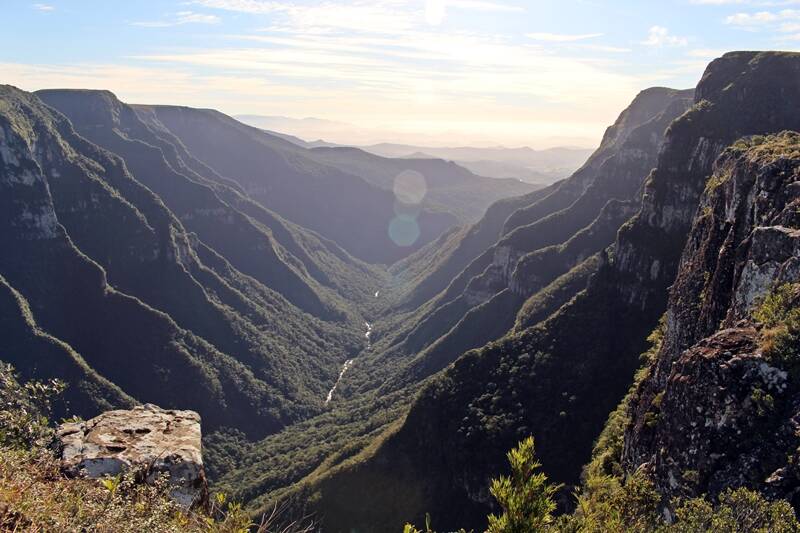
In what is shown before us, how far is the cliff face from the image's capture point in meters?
19.8

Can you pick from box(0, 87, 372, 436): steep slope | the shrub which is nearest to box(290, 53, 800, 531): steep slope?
the shrub

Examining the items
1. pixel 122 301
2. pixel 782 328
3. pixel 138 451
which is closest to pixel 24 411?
pixel 138 451

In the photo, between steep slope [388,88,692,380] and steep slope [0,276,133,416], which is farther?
steep slope [388,88,692,380]

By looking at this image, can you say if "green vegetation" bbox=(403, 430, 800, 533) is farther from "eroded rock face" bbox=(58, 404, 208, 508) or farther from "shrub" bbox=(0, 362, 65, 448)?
"shrub" bbox=(0, 362, 65, 448)

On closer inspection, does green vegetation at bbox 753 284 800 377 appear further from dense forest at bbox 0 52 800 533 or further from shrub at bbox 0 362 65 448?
shrub at bbox 0 362 65 448

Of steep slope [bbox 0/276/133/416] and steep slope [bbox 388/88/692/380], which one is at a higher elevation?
steep slope [bbox 388/88/692/380]

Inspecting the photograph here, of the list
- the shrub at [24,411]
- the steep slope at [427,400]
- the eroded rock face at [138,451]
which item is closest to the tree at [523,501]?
the eroded rock face at [138,451]

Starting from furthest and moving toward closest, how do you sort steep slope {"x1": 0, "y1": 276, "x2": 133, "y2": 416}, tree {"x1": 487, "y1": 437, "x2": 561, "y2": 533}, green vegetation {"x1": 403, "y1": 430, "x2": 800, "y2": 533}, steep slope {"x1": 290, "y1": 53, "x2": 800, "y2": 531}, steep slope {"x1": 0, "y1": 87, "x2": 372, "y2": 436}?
steep slope {"x1": 0, "y1": 87, "x2": 372, "y2": 436} → steep slope {"x1": 0, "y1": 276, "x2": 133, "y2": 416} → steep slope {"x1": 290, "y1": 53, "x2": 800, "y2": 531} → tree {"x1": 487, "y1": 437, "x2": 561, "y2": 533} → green vegetation {"x1": 403, "y1": 430, "x2": 800, "y2": 533}

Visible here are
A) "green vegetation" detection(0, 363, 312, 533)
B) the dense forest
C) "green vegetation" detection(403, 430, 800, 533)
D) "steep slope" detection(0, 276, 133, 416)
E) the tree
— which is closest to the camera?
"green vegetation" detection(0, 363, 312, 533)

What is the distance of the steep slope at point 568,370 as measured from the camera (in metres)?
73.7

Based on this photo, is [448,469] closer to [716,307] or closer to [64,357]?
[716,307]

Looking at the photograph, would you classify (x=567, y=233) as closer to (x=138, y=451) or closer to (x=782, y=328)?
(x=782, y=328)

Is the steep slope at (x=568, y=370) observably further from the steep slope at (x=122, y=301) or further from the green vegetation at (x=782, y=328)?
the steep slope at (x=122, y=301)

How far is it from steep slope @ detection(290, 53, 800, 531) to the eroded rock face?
5770cm
